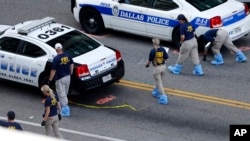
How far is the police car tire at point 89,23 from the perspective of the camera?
1680 cm

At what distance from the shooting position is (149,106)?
12.7m

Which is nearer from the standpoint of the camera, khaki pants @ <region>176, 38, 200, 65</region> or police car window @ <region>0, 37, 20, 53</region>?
police car window @ <region>0, 37, 20, 53</region>

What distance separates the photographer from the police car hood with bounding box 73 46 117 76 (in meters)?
12.5

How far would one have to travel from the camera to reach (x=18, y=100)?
13133 mm

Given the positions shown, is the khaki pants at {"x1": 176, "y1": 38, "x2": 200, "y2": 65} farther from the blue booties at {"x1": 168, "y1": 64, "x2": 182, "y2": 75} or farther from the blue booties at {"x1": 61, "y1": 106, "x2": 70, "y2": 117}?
the blue booties at {"x1": 61, "y1": 106, "x2": 70, "y2": 117}

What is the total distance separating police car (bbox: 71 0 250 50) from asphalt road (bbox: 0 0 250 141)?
0.63 m

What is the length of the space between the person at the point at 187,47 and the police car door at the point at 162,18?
4.47ft

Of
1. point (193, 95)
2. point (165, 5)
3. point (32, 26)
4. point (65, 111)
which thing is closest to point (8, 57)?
point (32, 26)

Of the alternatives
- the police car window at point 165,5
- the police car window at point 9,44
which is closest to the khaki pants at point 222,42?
the police car window at point 165,5

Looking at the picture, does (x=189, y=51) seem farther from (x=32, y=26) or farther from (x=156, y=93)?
(x=32, y=26)

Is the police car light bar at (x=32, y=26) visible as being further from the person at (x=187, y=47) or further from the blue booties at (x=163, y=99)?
the blue booties at (x=163, y=99)

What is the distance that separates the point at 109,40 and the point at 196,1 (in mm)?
2610

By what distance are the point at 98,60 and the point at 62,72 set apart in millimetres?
948

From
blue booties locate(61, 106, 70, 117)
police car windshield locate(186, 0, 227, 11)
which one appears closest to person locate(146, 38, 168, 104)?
blue booties locate(61, 106, 70, 117)
